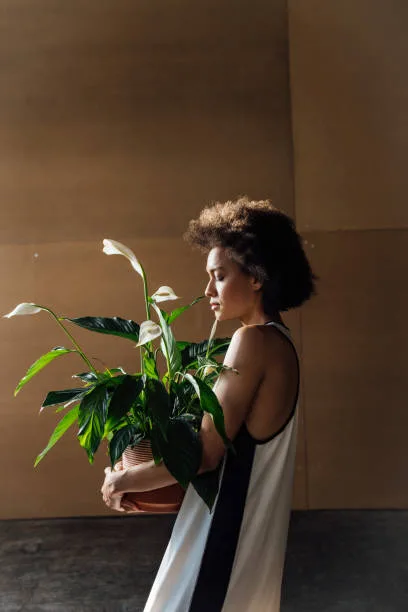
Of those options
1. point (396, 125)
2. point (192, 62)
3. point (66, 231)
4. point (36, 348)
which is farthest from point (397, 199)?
point (36, 348)

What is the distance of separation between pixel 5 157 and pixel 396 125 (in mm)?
2206

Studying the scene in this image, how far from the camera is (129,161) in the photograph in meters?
3.86

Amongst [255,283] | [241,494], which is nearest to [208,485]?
[241,494]

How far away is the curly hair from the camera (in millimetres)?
1671

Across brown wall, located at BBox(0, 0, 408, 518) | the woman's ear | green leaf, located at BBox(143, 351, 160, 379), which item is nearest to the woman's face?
the woman's ear

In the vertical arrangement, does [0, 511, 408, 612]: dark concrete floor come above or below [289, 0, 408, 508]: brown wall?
below

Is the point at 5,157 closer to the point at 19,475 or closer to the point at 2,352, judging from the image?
the point at 2,352

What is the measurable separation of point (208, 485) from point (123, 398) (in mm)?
266

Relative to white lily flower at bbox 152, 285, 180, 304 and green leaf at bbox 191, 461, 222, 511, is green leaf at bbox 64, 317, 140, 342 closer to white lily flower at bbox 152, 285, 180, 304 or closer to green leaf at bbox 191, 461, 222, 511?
white lily flower at bbox 152, 285, 180, 304

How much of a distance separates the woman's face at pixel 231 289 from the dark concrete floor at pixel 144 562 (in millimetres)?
1803

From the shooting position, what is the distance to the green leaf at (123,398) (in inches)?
56.6

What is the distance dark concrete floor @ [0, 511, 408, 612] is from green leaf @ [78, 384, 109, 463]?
1.81m

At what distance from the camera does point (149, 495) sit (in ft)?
5.14

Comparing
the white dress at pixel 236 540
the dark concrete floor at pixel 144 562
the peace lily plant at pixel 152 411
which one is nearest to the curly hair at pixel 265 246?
the peace lily plant at pixel 152 411
